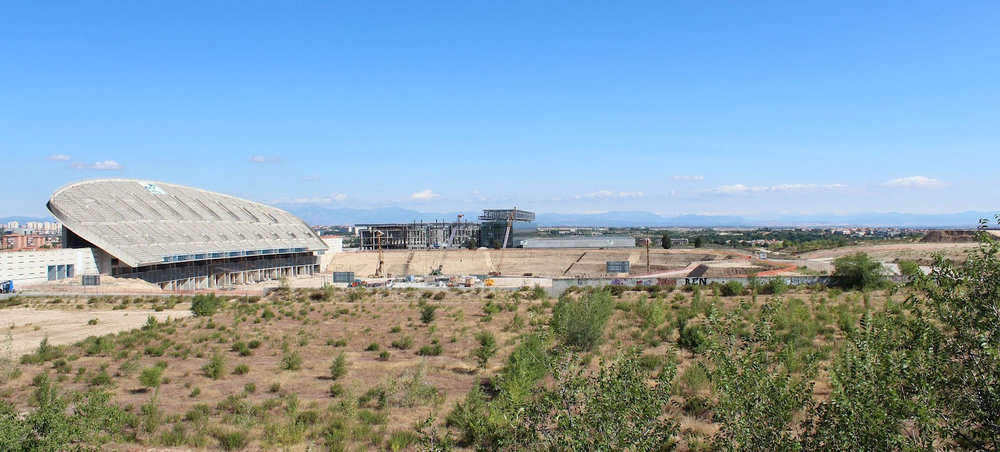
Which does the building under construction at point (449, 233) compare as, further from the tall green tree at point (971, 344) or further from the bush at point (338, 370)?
the tall green tree at point (971, 344)

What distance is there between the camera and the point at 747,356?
9164 mm

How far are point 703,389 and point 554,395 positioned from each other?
34.0 ft

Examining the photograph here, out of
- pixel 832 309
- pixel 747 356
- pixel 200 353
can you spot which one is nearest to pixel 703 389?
pixel 747 356

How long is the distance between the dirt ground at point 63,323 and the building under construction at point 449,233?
69.4 metres

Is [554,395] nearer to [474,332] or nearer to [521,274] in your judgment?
[474,332]

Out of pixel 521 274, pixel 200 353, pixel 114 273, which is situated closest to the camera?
pixel 200 353

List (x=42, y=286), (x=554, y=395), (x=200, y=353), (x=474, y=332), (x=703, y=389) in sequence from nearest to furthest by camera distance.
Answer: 1. (x=554, y=395)
2. (x=703, y=389)
3. (x=200, y=353)
4. (x=474, y=332)
5. (x=42, y=286)

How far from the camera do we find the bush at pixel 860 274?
4129 cm

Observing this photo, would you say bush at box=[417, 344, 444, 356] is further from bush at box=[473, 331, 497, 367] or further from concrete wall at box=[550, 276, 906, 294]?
concrete wall at box=[550, 276, 906, 294]

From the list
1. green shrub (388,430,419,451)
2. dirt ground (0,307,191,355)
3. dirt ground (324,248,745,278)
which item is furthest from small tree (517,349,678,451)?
dirt ground (324,248,745,278)

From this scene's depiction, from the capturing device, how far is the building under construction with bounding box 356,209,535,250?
113062mm

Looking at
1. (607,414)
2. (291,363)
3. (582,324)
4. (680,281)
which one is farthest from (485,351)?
(680,281)

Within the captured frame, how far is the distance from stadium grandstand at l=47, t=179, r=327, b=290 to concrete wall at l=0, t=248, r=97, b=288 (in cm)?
129

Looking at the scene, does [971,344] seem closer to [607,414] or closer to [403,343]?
[607,414]
